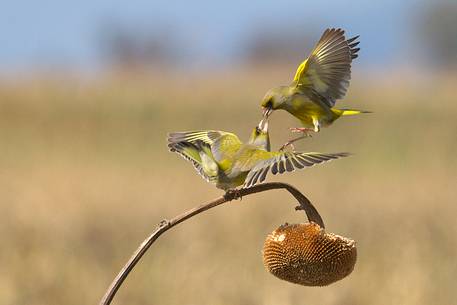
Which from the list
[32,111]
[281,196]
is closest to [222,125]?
[32,111]

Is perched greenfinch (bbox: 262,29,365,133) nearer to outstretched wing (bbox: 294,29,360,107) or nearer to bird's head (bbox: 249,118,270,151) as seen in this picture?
outstretched wing (bbox: 294,29,360,107)

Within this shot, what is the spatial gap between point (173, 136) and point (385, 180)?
1434cm

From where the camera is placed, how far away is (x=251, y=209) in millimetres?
11547

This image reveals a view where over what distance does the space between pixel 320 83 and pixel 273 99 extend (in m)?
0.21

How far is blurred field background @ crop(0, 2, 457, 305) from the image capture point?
25.9ft

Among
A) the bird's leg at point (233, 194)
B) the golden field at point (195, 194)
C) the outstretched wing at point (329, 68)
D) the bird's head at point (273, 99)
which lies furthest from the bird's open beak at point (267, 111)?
the golden field at point (195, 194)

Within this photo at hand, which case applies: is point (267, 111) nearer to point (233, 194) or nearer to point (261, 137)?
point (261, 137)

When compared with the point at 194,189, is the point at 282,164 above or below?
above

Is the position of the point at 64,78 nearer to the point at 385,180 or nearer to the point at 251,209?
the point at 385,180

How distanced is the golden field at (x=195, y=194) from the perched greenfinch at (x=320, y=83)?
12.8 inches

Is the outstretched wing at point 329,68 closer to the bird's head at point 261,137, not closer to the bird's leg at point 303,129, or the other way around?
the bird's leg at point 303,129

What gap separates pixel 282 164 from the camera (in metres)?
2.81

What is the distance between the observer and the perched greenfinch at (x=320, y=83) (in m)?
3.25

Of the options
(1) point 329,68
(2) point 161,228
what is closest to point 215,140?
(1) point 329,68
